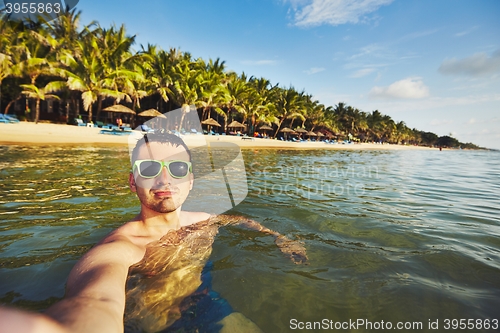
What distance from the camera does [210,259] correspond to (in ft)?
8.17

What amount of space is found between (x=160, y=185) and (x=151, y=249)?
61 centimetres

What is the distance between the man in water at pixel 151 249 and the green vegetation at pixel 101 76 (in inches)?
930

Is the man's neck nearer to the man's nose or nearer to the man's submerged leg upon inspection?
the man's nose

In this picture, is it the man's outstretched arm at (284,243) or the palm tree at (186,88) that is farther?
the palm tree at (186,88)

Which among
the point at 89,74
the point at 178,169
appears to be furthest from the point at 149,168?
the point at 89,74

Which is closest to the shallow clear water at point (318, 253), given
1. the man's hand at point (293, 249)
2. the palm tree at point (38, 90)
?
the man's hand at point (293, 249)

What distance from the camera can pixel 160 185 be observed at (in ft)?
6.97

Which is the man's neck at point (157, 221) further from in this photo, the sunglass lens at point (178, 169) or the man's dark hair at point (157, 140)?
the man's dark hair at point (157, 140)

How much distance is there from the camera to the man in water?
1.20 m

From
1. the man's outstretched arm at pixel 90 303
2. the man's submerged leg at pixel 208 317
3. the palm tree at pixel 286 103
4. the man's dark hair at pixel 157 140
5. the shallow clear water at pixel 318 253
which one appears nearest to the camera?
the man's outstretched arm at pixel 90 303

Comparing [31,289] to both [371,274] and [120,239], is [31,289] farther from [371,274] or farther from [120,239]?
[371,274]

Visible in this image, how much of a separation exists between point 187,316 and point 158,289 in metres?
0.36

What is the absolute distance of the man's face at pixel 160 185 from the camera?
2121 mm

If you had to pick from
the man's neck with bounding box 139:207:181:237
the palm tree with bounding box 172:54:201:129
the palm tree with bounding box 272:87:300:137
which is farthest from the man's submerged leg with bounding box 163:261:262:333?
the palm tree with bounding box 272:87:300:137
